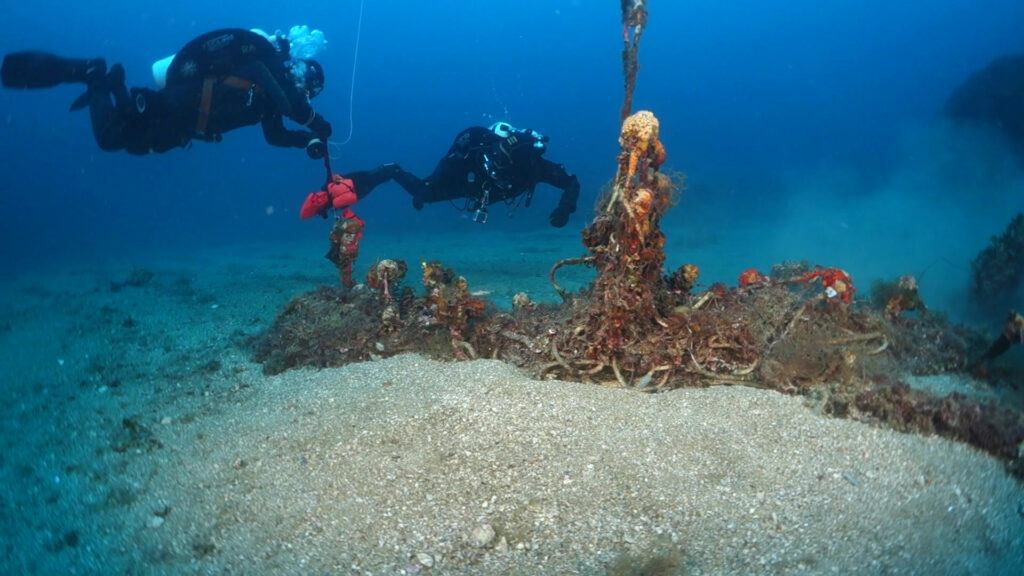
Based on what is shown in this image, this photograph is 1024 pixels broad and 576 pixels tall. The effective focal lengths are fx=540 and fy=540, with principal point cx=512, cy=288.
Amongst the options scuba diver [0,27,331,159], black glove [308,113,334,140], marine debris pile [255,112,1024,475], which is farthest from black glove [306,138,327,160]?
marine debris pile [255,112,1024,475]

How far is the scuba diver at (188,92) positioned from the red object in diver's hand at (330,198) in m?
1.01

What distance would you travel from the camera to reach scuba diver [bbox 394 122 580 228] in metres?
9.51

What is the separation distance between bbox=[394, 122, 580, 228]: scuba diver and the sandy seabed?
4651 mm

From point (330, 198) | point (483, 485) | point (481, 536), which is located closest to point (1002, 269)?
point (483, 485)

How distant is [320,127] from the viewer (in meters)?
9.68

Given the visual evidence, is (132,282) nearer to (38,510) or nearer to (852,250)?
(38,510)

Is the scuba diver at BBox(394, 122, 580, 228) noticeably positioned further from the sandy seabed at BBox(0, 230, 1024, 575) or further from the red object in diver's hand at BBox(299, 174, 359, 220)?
the sandy seabed at BBox(0, 230, 1024, 575)

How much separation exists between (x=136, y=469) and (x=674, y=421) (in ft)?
15.0

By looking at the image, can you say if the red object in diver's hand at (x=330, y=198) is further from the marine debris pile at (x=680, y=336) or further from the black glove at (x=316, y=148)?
the marine debris pile at (x=680, y=336)

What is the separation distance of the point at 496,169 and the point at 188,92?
5469 mm

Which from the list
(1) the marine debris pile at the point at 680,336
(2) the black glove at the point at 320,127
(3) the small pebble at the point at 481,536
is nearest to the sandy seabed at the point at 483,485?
(3) the small pebble at the point at 481,536

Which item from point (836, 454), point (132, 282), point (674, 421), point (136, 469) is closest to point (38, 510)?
point (136, 469)

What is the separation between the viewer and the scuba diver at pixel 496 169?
31.2 feet

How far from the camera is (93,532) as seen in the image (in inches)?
150
